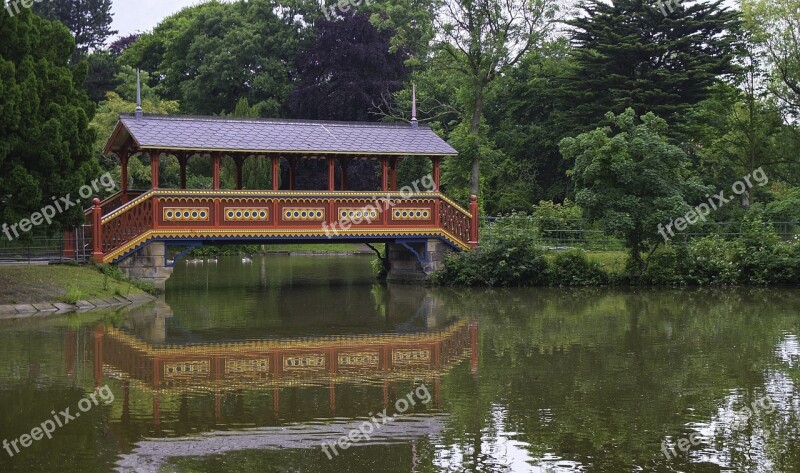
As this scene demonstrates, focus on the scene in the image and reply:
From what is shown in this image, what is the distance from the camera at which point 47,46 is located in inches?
906

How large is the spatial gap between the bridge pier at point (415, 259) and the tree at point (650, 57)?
1189cm

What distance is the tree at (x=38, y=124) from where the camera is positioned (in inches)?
836

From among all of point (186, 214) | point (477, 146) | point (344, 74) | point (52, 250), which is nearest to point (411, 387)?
point (186, 214)

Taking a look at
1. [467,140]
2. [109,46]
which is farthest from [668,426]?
[109,46]

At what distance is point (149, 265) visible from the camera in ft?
86.6

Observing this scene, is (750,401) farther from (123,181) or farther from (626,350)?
(123,181)

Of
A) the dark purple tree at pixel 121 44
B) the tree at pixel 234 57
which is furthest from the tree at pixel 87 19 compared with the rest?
the tree at pixel 234 57

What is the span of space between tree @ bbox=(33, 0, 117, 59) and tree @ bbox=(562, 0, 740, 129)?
133ft

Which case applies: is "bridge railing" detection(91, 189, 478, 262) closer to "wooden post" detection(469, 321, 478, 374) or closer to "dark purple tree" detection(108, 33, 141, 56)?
"wooden post" detection(469, 321, 478, 374)

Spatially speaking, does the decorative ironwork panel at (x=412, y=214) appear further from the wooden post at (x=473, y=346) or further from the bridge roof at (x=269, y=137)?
the wooden post at (x=473, y=346)

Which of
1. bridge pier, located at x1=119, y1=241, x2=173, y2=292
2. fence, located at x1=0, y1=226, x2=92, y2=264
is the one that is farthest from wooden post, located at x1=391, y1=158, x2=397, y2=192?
fence, located at x1=0, y1=226, x2=92, y2=264

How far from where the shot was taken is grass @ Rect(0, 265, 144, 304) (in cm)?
2220

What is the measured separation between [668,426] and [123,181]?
2070 cm

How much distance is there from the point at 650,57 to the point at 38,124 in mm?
27397
